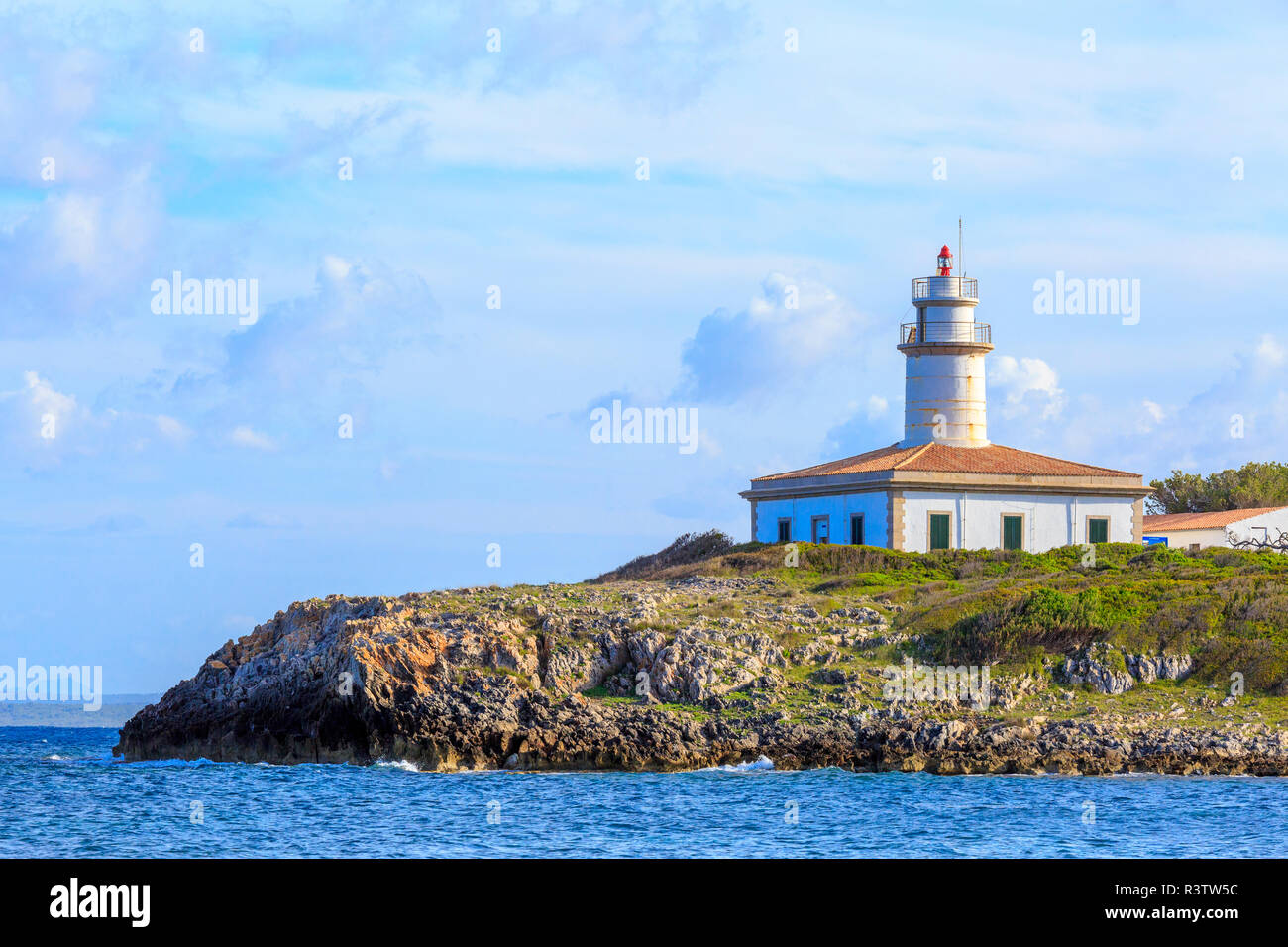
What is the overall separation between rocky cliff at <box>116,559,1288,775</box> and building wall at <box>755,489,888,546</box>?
24.6 feet

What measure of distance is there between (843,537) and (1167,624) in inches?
545

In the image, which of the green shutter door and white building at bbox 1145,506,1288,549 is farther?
white building at bbox 1145,506,1288,549

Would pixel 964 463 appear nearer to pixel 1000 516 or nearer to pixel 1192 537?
pixel 1000 516

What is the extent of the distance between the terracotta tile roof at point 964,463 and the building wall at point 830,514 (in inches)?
36.0

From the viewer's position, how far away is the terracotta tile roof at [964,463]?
5066 centimetres

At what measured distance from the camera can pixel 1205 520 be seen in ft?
201

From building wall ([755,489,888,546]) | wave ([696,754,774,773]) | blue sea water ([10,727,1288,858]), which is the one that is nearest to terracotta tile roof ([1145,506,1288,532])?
building wall ([755,489,888,546])

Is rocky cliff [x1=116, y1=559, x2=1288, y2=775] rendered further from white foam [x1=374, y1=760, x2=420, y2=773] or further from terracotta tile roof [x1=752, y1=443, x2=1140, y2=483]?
terracotta tile roof [x1=752, y1=443, x2=1140, y2=483]

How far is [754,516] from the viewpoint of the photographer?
56.2 m

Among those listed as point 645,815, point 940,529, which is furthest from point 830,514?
point 645,815

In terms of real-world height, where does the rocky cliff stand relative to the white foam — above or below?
above

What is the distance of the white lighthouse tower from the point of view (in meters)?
53.3
